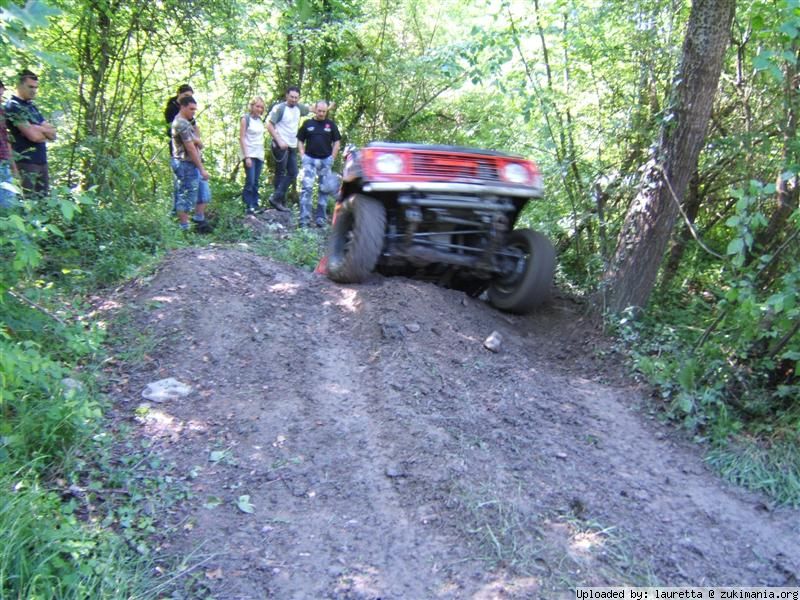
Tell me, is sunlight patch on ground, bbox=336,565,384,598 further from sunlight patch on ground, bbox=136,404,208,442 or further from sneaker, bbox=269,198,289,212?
sneaker, bbox=269,198,289,212

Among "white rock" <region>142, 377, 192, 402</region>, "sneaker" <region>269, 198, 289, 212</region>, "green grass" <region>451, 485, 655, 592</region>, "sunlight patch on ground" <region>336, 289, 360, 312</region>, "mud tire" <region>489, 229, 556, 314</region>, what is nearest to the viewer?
"green grass" <region>451, 485, 655, 592</region>

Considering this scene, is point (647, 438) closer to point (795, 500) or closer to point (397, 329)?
point (795, 500)

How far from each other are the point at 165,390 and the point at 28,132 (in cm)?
362

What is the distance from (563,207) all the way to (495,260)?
6.47 feet

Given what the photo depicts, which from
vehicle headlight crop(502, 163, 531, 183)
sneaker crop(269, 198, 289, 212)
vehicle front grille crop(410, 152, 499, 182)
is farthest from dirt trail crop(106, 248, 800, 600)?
sneaker crop(269, 198, 289, 212)

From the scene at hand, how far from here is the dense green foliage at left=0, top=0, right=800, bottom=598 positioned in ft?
11.8

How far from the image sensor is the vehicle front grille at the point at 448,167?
5738 mm

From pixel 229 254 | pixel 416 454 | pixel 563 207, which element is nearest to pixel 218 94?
pixel 229 254

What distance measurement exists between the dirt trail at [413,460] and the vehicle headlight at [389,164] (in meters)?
1.08

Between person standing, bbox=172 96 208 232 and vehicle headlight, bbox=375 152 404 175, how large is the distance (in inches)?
124

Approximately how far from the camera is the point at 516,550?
324 centimetres

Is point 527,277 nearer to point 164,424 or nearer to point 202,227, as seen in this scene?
point 164,424

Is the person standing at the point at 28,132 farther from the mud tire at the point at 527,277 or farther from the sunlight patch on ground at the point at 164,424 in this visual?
the mud tire at the point at 527,277

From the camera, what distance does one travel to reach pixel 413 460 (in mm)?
3912
